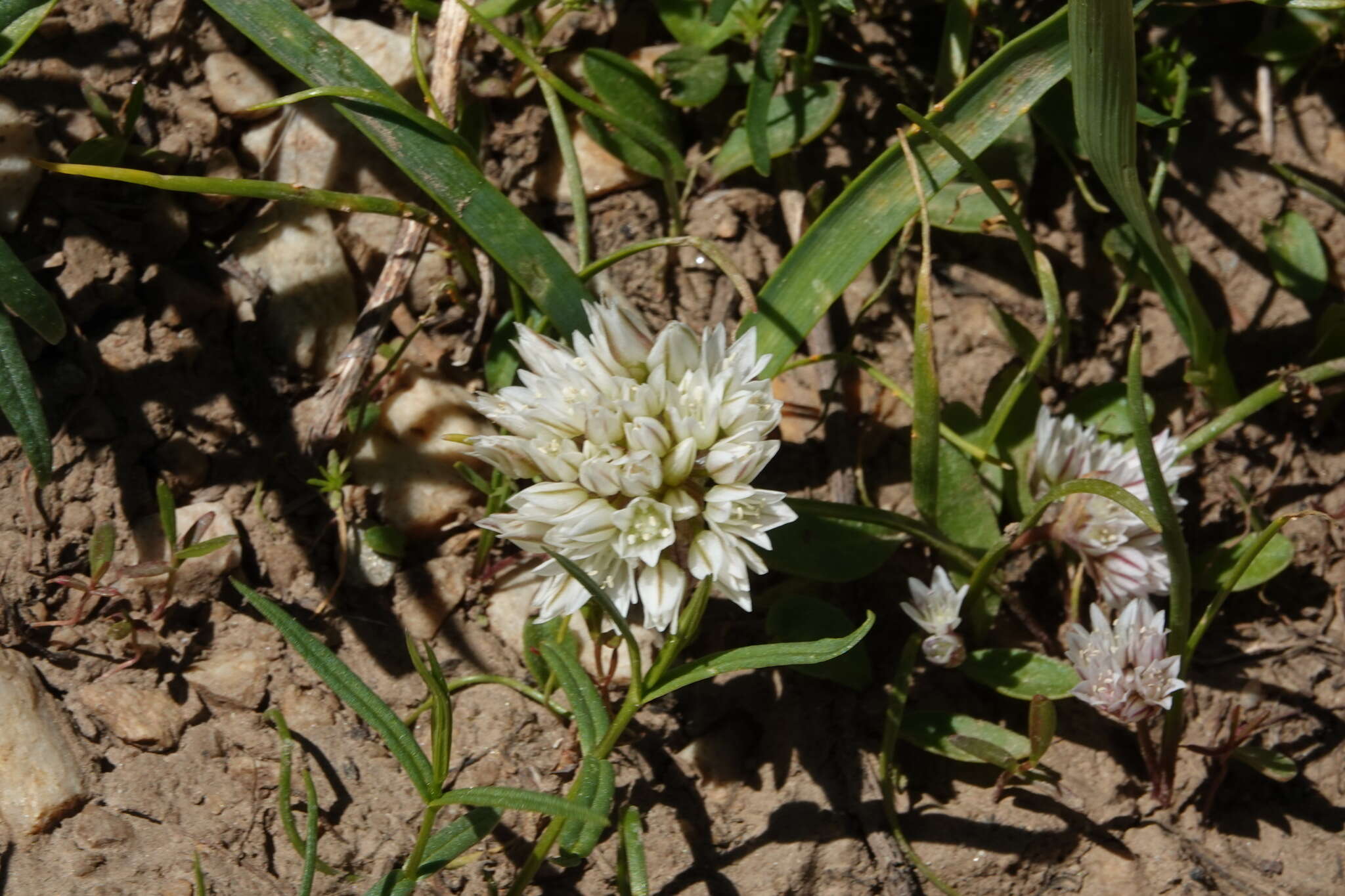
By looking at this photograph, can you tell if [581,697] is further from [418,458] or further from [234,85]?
[234,85]

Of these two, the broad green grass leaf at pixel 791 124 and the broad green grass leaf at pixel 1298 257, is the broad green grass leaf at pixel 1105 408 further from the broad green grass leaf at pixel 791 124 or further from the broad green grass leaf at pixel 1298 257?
the broad green grass leaf at pixel 791 124

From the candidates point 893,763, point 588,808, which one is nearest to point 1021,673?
point 893,763

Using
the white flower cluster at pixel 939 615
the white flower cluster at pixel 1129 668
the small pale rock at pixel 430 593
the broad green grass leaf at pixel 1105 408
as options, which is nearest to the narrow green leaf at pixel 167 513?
the small pale rock at pixel 430 593

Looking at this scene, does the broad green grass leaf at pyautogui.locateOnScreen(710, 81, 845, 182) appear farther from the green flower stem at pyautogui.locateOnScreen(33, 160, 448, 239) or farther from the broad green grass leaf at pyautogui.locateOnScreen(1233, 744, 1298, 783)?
the broad green grass leaf at pyautogui.locateOnScreen(1233, 744, 1298, 783)

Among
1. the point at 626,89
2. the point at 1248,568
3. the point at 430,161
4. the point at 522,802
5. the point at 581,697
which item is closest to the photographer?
the point at 522,802

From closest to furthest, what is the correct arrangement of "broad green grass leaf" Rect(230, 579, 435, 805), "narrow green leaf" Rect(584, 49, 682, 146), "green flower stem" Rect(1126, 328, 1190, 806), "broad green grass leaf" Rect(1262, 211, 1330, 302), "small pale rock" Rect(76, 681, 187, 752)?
"broad green grass leaf" Rect(230, 579, 435, 805) → "green flower stem" Rect(1126, 328, 1190, 806) → "small pale rock" Rect(76, 681, 187, 752) → "narrow green leaf" Rect(584, 49, 682, 146) → "broad green grass leaf" Rect(1262, 211, 1330, 302)

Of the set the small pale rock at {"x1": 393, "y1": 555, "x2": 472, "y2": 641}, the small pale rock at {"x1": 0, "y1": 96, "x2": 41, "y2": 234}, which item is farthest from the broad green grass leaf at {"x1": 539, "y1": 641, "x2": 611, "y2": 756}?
the small pale rock at {"x1": 0, "y1": 96, "x2": 41, "y2": 234}

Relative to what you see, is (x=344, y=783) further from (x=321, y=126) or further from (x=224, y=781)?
(x=321, y=126)
